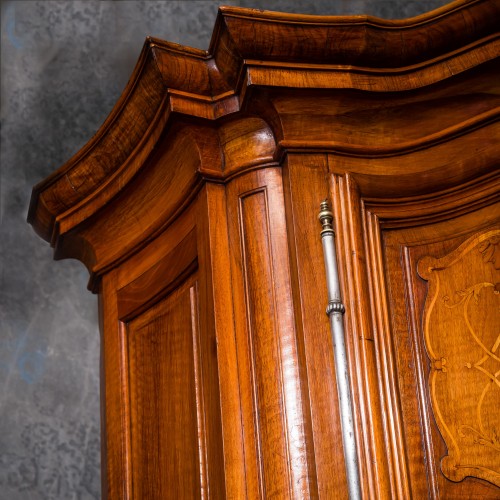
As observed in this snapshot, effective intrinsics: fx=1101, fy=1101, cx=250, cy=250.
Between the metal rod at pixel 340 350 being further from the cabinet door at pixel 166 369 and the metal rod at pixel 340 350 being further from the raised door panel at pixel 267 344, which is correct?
the cabinet door at pixel 166 369

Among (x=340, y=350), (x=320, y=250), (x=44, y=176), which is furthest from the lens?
(x=44, y=176)

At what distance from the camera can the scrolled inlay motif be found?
6.81 ft

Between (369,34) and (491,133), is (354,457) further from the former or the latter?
(369,34)

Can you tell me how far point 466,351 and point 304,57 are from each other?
27.1 inches

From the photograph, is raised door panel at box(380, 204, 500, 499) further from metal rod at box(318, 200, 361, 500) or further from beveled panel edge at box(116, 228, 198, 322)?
beveled panel edge at box(116, 228, 198, 322)

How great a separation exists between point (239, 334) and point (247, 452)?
0.24 m

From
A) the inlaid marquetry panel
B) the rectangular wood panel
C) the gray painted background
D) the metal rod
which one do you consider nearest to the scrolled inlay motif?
the metal rod

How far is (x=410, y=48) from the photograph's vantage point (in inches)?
90.7

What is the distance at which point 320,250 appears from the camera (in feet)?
7.30

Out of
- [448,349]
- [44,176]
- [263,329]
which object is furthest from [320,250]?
[44,176]

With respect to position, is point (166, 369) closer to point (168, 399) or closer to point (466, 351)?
point (168, 399)

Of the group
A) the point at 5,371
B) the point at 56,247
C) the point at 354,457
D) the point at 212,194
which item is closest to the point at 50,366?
the point at 5,371

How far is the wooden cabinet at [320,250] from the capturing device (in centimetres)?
211

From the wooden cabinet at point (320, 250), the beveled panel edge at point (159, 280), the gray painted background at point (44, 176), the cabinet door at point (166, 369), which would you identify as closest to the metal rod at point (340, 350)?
the wooden cabinet at point (320, 250)
